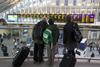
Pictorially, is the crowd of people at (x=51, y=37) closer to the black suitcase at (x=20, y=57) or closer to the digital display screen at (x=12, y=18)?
the black suitcase at (x=20, y=57)

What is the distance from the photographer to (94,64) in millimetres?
8773

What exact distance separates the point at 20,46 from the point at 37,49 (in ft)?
2.81

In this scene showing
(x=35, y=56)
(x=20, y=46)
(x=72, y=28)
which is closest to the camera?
(x=72, y=28)

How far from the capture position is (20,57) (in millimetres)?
8148

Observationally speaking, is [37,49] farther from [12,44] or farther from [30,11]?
[30,11]

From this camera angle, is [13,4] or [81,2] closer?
[81,2]

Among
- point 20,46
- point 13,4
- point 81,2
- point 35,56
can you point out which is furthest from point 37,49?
point 13,4

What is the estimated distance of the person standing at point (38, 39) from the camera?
823 centimetres

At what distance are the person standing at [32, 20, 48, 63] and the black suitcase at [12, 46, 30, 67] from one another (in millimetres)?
244

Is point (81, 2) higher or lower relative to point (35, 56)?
higher

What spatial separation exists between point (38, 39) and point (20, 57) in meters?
0.63

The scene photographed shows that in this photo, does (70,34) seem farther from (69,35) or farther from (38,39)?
(38,39)

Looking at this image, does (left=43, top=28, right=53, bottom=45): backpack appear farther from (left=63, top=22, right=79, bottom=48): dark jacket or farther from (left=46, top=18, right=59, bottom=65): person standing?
(left=63, top=22, right=79, bottom=48): dark jacket

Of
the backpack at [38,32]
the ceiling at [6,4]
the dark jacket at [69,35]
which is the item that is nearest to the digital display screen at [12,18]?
the ceiling at [6,4]
